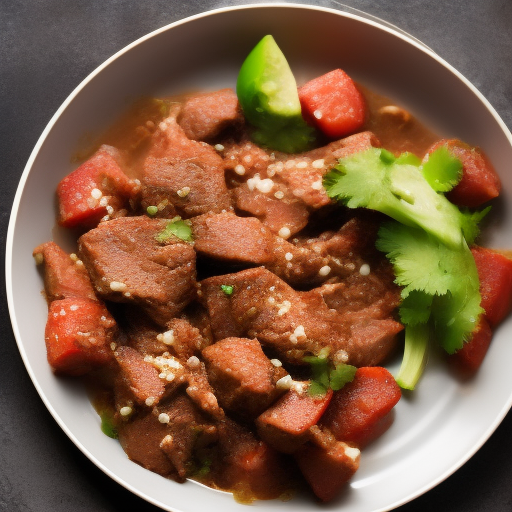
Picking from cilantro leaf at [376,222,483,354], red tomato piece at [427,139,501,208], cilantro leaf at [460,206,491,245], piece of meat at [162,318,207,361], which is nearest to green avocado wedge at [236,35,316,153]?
cilantro leaf at [376,222,483,354]

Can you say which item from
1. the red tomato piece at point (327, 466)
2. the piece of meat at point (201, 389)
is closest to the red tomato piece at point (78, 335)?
the piece of meat at point (201, 389)

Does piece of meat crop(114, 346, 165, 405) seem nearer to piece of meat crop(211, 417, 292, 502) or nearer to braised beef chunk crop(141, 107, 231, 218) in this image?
piece of meat crop(211, 417, 292, 502)

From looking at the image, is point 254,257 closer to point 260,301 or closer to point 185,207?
point 260,301

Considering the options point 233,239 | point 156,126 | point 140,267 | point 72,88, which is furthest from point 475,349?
point 72,88

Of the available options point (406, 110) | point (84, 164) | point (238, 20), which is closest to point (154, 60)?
point (238, 20)

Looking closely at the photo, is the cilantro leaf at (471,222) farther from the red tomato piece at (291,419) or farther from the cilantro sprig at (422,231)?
the red tomato piece at (291,419)

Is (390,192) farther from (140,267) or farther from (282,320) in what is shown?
(140,267)
